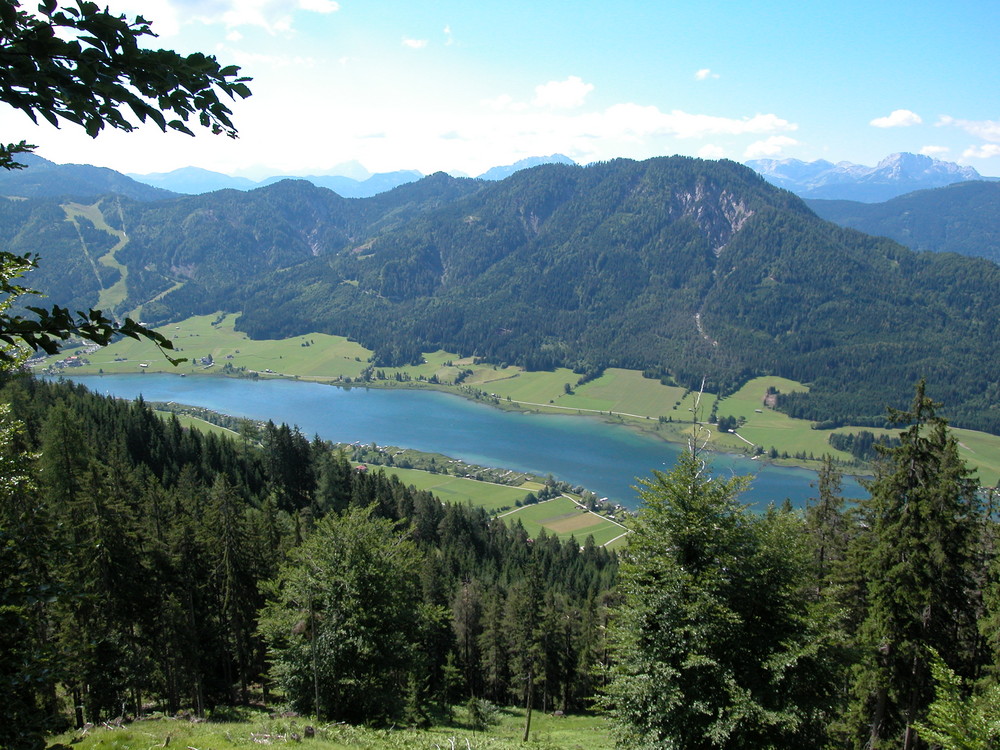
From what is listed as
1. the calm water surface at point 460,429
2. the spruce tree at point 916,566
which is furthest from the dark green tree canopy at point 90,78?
the calm water surface at point 460,429

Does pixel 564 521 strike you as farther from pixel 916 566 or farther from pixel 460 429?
pixel 916 566

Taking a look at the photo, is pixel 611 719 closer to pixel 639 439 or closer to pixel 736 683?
pixel 736 683

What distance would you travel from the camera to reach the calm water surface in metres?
119

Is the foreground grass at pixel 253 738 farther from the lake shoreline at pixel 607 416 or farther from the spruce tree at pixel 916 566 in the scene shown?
the lake shoreline at pixel 607 416

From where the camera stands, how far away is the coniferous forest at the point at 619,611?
10633 millimetres

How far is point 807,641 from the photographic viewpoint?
37.9ft

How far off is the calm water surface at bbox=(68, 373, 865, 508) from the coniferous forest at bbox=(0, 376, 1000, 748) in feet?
272

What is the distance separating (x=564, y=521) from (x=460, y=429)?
6171cm

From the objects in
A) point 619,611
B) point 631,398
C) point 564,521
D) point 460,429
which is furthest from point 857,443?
point 619,611

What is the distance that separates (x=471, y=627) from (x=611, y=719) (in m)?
31.7

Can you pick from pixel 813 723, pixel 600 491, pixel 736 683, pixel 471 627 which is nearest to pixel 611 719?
pixel 736 683

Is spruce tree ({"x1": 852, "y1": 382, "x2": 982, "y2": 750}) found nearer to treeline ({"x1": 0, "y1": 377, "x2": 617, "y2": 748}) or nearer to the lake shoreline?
treeline ({"x1": 0, "y1": 377, "x2": 617, "y2": 748})

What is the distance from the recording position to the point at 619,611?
41.3 ft

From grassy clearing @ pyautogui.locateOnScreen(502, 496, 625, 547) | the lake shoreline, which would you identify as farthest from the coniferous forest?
the lake shoreline
